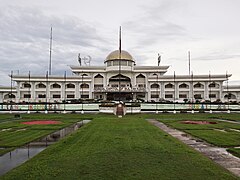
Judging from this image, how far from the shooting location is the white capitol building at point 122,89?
79.2 metres

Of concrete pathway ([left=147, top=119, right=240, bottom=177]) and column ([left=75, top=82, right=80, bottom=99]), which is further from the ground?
column ([left=75, top=82, right=80, bottom=99])

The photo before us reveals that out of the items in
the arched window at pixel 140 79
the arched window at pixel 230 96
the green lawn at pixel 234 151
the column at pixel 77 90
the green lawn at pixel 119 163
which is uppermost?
the arched window at pixel 140 79

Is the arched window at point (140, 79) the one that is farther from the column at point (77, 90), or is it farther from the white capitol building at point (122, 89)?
the column at point (77, 90)

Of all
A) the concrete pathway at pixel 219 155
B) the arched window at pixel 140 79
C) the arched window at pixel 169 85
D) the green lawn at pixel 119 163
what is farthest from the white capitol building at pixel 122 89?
the green lawn at pixel 119 163

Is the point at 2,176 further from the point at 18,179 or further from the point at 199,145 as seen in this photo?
the point at 199,145

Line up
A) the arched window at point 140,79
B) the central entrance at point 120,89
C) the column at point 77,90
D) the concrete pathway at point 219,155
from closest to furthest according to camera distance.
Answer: the concrete pathway at point 219,155
the central entrance at point 120,89
the column at point 77,90
the arched window at point 140,79

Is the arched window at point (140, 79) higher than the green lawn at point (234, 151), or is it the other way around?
the arched window at point (140, 79)

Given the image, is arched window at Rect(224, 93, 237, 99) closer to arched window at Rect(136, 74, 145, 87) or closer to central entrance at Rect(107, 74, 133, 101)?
arched window at Rect(136, 74, 145, 87)

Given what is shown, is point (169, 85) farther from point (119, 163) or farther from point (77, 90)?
point (119, 163)

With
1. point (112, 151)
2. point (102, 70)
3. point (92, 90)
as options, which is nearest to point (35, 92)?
point (92, 90)

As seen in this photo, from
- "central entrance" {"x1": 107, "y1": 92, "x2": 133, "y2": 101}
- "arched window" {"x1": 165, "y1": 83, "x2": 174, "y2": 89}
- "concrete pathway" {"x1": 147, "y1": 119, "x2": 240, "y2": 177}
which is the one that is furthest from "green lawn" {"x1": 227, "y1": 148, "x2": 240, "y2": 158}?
"arched window" {"x1": 165, "y1": 83, "x2": 174, "y2": 89}

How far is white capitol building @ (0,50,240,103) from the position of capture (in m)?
79.2

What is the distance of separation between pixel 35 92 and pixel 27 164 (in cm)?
7270

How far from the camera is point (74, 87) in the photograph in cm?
8262
